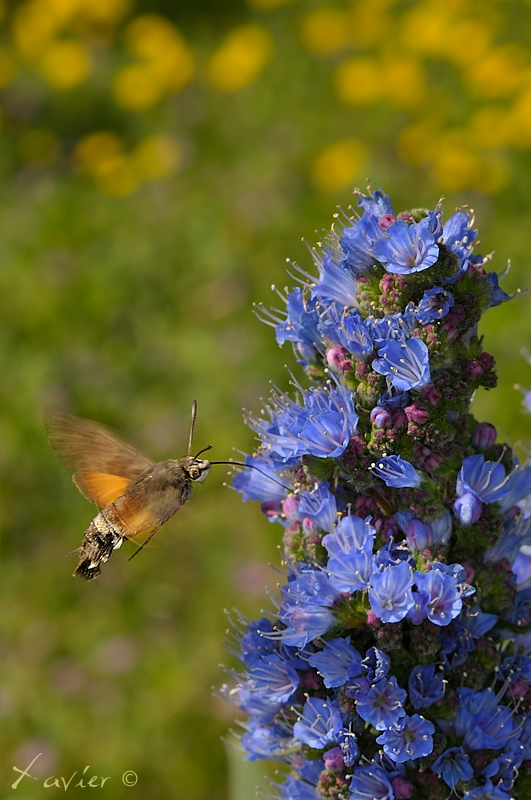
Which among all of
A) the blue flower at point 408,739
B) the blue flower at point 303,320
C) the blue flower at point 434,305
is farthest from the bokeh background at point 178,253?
the blue flower at point 434,305

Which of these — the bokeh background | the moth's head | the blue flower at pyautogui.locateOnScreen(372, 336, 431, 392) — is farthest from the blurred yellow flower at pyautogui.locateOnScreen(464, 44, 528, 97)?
the blue flower at pyautogui.locateOnScreen(372, 336, 431, 392)

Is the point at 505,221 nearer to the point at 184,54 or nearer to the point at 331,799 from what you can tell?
the point at 184,54

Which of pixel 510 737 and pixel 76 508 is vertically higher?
pixel 76 508

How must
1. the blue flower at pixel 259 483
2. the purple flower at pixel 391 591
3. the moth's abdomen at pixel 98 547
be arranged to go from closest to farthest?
the purple flower at pixel 391 591 < the blue flower at pixel 259 483 < the moth's abdomen at pixel 98 547

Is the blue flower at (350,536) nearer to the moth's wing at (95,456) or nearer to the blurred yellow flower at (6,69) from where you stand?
the moth's wing at (95,456)

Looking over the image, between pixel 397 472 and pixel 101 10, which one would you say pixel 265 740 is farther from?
pixel 101 10

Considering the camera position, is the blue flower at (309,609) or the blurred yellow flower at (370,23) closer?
the blue flower at (309,609)

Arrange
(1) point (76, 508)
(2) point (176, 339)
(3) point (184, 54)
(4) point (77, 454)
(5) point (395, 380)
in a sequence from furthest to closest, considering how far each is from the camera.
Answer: (3) point (184, 54) → (2) point (176, 339) → (1) point (76, 508) → (4) point (77, 454) → (5) point (395, 380)

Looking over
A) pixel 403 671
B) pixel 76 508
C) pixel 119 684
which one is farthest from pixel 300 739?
pixel 76 508
